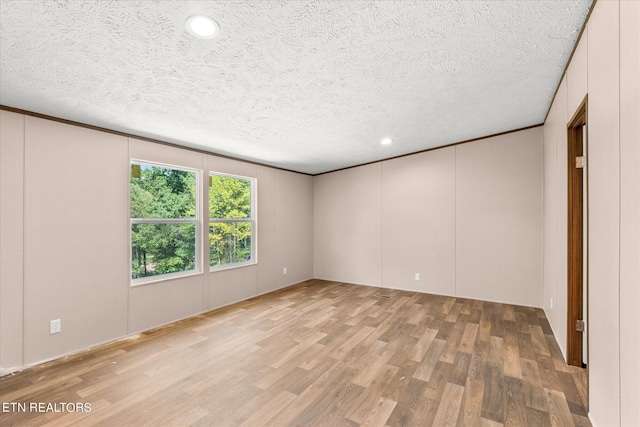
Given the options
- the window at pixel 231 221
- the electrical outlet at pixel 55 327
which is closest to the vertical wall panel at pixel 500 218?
the window at pixel 231 221

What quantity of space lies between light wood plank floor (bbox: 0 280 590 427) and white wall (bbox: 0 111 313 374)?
0.25 m

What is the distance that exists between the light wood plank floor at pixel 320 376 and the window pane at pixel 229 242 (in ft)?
3.35

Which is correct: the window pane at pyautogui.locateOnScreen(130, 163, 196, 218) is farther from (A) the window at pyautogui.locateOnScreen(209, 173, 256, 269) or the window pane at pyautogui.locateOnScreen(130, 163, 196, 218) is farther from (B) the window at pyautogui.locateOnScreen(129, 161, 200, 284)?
(A) the window at pyautogui.locateOnScreen(209, 173, 256, 269)

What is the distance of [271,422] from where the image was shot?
1807mm

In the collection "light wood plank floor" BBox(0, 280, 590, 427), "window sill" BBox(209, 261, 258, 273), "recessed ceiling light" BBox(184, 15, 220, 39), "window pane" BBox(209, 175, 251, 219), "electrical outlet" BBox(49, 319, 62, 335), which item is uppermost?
"recessed ceiling light" BBox(184, 15, 220, 39)

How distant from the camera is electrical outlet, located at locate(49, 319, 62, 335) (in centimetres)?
262

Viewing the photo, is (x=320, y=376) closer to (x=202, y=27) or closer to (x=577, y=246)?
(x=577, y=246)

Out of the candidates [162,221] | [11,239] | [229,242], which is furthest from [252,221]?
[11,239]

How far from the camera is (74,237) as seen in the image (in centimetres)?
277

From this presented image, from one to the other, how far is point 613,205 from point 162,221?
161 inches

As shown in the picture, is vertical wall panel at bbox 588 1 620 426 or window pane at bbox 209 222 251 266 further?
window pane at bbox 209 222 251 266

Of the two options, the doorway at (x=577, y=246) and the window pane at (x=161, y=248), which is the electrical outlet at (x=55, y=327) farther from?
the doorway at (x=577, y=246)

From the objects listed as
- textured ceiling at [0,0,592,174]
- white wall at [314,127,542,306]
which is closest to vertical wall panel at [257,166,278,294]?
white wall at [314,127,542,306]

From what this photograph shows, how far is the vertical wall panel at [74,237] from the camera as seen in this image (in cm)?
254
